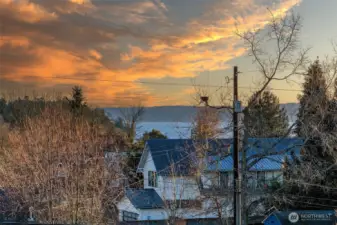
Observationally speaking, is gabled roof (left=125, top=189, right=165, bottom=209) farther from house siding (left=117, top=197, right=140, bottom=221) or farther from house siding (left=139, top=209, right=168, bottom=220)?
house siding (left=117, top=197, right=140, bottom=221)

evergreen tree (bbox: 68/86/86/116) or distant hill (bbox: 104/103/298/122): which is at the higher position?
evergreen tree (bbox: 68/86/86/116)

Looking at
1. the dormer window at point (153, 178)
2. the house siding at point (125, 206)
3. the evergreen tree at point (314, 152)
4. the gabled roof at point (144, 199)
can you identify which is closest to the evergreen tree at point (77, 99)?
the dormer window at point (153, 178)

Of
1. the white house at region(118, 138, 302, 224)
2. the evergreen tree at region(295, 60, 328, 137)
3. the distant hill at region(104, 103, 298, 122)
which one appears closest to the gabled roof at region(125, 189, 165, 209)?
the white house at region(118, 138, 302, 224)

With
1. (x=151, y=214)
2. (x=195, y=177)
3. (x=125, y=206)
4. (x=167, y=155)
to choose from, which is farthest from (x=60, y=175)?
(x=167, y=155)

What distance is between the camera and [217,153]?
754 inches

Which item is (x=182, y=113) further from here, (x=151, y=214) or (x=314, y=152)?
(x=314, y=152)

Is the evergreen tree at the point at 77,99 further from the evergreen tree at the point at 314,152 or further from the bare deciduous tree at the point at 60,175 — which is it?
the evergreen tree at the point at 314,152

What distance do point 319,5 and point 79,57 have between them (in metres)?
14.7

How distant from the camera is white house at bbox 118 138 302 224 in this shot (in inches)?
734

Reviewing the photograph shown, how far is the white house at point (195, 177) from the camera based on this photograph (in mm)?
18653

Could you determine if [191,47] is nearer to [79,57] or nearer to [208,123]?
[208,123]

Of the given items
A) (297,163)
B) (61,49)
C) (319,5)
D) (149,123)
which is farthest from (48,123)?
(149,123)

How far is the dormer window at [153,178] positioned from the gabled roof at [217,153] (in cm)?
98

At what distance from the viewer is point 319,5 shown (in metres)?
19.6
